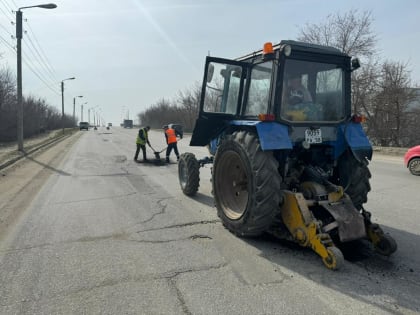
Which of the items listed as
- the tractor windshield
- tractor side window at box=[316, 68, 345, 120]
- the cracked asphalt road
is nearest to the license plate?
the tractor windshield

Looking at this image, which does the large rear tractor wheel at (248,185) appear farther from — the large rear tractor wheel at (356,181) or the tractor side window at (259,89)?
the large rear tractor wheel at (356,181)

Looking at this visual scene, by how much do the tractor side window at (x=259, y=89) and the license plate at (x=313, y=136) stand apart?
65 cm

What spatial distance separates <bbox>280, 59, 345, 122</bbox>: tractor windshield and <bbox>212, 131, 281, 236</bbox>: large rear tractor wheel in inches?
28.6

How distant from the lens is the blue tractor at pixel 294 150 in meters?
4.07

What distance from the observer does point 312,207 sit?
432 cm

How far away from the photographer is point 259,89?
502cm

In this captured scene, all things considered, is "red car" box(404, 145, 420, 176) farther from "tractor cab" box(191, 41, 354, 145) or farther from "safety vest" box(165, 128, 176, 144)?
"safety vest" box(165, 128, 176, 144)

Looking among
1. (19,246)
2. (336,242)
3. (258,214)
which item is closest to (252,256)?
(258,214)

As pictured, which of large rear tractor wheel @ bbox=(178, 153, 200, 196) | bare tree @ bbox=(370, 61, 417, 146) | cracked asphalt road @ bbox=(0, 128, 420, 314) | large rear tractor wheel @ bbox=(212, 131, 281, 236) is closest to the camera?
cracked asphalt road @ bbox=(0, 128, 420, 314)

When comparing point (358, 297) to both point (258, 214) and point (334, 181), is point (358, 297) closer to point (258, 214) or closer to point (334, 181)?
point (258, 214)

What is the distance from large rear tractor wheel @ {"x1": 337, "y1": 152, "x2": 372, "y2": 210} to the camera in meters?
4.79

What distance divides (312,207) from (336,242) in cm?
54

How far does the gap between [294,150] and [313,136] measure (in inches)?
13.2

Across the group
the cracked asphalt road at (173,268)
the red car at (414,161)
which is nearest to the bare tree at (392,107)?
the red car at (414,161)
